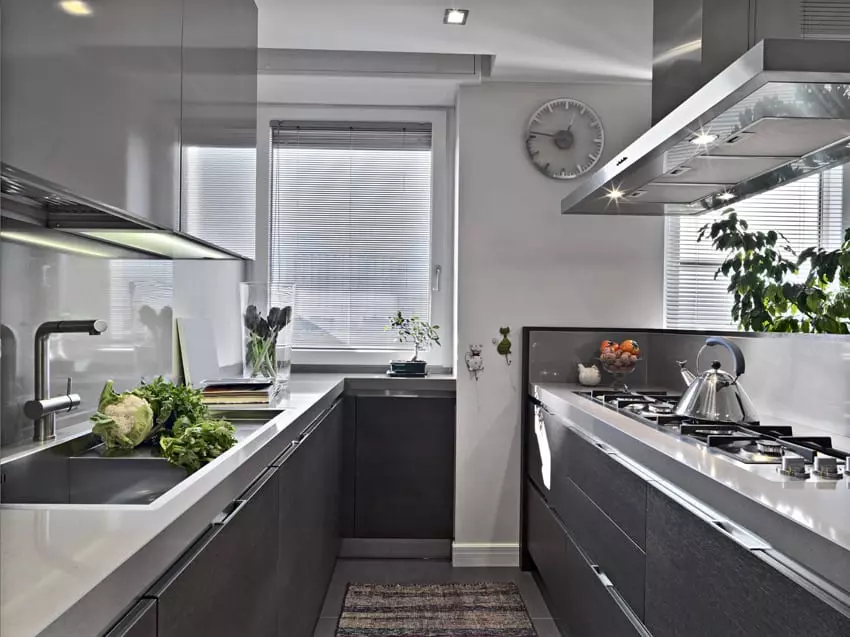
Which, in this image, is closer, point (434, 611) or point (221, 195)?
point (221, 195)

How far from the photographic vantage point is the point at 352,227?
3.97 metres

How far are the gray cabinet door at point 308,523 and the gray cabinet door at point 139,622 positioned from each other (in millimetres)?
920

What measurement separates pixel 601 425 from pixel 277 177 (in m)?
2.53

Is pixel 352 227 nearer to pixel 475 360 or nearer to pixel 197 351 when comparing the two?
pixel 475 360

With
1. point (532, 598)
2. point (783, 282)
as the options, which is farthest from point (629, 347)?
point (532, 598)

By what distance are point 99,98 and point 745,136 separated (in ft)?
4.75

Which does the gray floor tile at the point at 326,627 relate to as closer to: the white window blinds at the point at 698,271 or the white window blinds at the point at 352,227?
the white window blinds at the point at 352,227

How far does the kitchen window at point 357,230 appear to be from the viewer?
3953 millimetres

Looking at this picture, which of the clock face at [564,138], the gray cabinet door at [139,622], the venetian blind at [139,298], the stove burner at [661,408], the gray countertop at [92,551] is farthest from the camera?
the clock face at [564,138]

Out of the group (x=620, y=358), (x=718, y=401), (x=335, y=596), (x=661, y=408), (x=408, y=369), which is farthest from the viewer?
(x=408, y=369)

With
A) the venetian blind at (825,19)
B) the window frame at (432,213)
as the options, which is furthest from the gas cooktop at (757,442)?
the window frame at (432,213)

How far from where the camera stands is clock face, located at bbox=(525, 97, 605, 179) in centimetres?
350

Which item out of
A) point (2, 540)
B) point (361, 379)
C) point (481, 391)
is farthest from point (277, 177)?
point (2, 540)

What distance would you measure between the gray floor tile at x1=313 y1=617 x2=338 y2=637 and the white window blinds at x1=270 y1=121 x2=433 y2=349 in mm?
1543
